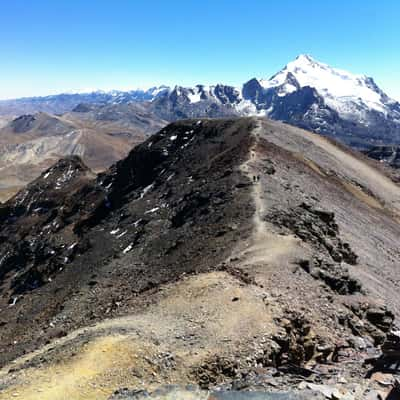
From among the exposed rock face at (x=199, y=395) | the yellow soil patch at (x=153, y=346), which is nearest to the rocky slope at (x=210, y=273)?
the yellow soil patch at (x=153, y=346)

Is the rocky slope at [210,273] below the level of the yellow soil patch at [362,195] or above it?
below

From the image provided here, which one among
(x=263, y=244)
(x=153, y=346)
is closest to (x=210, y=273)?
(x=263, y=244)

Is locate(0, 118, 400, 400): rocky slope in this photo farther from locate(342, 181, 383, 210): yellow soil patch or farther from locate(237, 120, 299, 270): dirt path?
locate(342, 181, 383, 210): yellow soil patch

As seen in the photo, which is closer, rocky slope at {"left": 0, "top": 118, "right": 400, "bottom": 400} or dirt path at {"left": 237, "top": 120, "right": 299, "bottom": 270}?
rocky slope at {"left": 0, "top": 118, "right": 400, "bottom": 400}

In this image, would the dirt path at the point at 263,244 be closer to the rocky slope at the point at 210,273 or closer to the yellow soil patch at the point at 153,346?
the rocky slope at the point at 210,273

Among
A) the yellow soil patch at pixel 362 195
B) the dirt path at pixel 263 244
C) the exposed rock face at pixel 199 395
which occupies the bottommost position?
the exposed rock face at pixel 199 395

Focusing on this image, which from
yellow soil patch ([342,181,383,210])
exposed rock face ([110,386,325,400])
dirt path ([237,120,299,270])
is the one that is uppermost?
yellow soil patch ([342,181,383,210])

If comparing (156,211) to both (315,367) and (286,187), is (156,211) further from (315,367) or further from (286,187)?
(315,367)

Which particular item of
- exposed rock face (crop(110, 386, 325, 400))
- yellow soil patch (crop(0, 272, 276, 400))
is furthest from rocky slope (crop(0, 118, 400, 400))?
exposed rock face (crop(110, 386, 325, 400))

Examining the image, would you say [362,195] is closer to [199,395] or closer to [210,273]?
[210,273]

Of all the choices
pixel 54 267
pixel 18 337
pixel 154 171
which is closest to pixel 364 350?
Answer: pixel 18 337
